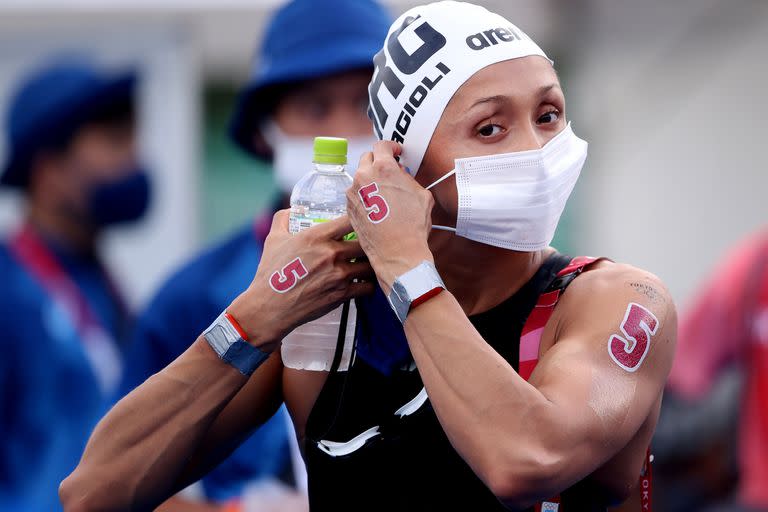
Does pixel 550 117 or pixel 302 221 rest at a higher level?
pixel 550 117

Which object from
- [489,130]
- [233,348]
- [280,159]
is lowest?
[280,159]

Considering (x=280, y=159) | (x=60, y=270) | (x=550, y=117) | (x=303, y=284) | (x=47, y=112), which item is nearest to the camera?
(x=303, y=284)

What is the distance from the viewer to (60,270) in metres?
6.91

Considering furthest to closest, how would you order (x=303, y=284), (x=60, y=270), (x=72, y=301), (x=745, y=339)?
(x=60, y=270), (x=72, y=301), (x=745, y=339), (x=303, y=284)

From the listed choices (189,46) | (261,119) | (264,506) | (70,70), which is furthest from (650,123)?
(264,506)

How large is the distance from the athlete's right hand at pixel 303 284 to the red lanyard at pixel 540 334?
1.27ft

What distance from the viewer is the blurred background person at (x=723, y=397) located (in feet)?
21.1

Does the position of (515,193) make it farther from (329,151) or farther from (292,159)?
(292,159)

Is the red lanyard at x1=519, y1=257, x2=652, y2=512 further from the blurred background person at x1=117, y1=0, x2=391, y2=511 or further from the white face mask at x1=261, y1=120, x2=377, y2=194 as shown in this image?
the white face mask at x1=261, y1=120, x2=377, y2=194

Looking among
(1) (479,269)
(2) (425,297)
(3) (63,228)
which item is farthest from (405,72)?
(3) (63,228)

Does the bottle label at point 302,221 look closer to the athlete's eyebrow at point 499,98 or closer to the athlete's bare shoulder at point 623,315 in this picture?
the athlete's eyebrow at point 499,98

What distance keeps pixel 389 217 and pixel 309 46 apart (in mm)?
1824

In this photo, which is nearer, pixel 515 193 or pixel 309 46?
pixel 515 193

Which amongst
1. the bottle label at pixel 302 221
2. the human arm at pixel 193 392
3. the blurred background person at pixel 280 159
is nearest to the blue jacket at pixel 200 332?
the blurred background person at pixel 280 159
